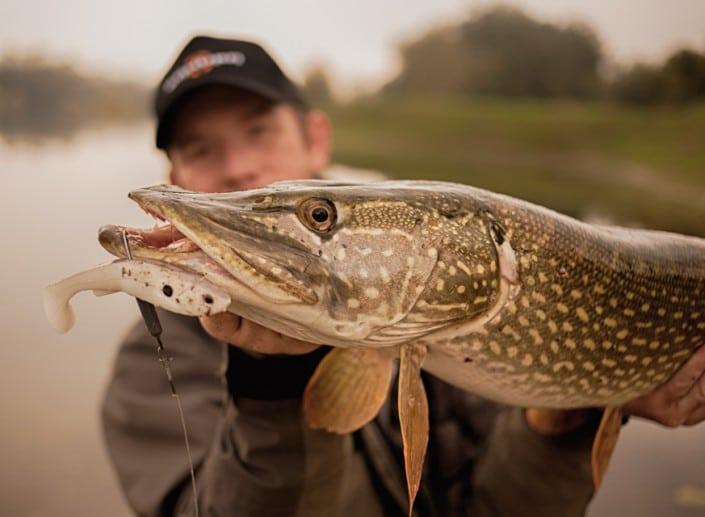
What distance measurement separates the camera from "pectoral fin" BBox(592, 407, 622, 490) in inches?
53.9

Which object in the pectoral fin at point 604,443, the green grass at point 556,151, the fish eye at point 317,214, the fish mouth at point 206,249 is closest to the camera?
the fish mouth at point 206,249

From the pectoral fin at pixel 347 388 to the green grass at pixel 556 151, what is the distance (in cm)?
557

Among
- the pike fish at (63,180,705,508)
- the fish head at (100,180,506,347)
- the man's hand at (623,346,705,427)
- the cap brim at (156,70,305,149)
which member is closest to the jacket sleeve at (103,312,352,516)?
the pike fish at (63,180,705,508)

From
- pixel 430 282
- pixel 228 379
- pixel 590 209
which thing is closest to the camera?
pixel 430 282

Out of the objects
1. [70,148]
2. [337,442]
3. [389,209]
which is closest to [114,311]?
[337,442]

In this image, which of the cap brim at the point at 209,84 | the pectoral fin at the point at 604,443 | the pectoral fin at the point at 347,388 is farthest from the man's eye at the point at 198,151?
the pectoral fin at the point at 604,443

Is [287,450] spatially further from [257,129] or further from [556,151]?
[556,151]

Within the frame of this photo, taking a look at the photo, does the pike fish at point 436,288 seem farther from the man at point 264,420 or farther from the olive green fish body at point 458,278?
the man at point 264,420

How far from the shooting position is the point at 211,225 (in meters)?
0.90

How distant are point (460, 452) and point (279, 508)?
0.75m

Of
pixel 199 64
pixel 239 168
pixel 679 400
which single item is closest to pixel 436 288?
pixel 679 400

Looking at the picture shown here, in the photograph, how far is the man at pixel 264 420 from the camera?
1.23 metres

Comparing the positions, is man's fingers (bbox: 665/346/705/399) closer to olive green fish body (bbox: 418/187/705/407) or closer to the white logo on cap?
olive green fish body (bbox: 418/187/705/407)

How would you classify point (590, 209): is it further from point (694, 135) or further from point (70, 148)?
point (70, 148)
